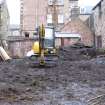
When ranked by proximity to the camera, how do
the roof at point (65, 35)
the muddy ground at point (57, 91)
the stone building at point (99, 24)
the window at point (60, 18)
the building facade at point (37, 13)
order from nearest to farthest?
the muddy ground at point (57, 91) < the stone building at point (99, 24) < the roof at point (65, 35) < the building facade at point (37, 13) < the window at point (60, 18)

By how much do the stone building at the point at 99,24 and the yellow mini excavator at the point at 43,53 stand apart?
18890mm

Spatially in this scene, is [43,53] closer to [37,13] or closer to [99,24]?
[99,24]

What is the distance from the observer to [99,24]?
2082 inches

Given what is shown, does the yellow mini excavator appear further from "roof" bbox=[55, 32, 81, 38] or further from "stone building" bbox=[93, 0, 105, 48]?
"roof" bbox=[55, 32, 81, 38]

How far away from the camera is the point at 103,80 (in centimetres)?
1691

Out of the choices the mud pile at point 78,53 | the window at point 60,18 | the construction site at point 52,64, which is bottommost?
the mud pile at point 78,53

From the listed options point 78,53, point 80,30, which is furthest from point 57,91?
point 80,30

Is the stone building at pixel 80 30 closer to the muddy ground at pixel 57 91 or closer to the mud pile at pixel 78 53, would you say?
the mud pile at pixel 78 53

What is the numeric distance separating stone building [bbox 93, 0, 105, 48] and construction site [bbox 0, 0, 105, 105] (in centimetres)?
52

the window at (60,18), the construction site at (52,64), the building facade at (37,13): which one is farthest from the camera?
the window at (60,18)

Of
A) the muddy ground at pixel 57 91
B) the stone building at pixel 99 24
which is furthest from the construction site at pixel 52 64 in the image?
the stone building at pixel 99 24

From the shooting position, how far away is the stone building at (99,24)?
Answer: 4952 centimetres

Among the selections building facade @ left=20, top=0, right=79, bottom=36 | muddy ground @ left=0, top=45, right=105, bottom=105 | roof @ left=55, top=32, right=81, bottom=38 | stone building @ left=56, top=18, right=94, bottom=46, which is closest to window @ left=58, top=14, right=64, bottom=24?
building facade @ left=20, top=0, right=79, bottom=36

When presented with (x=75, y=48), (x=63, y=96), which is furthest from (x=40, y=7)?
(x=63, y=96)
